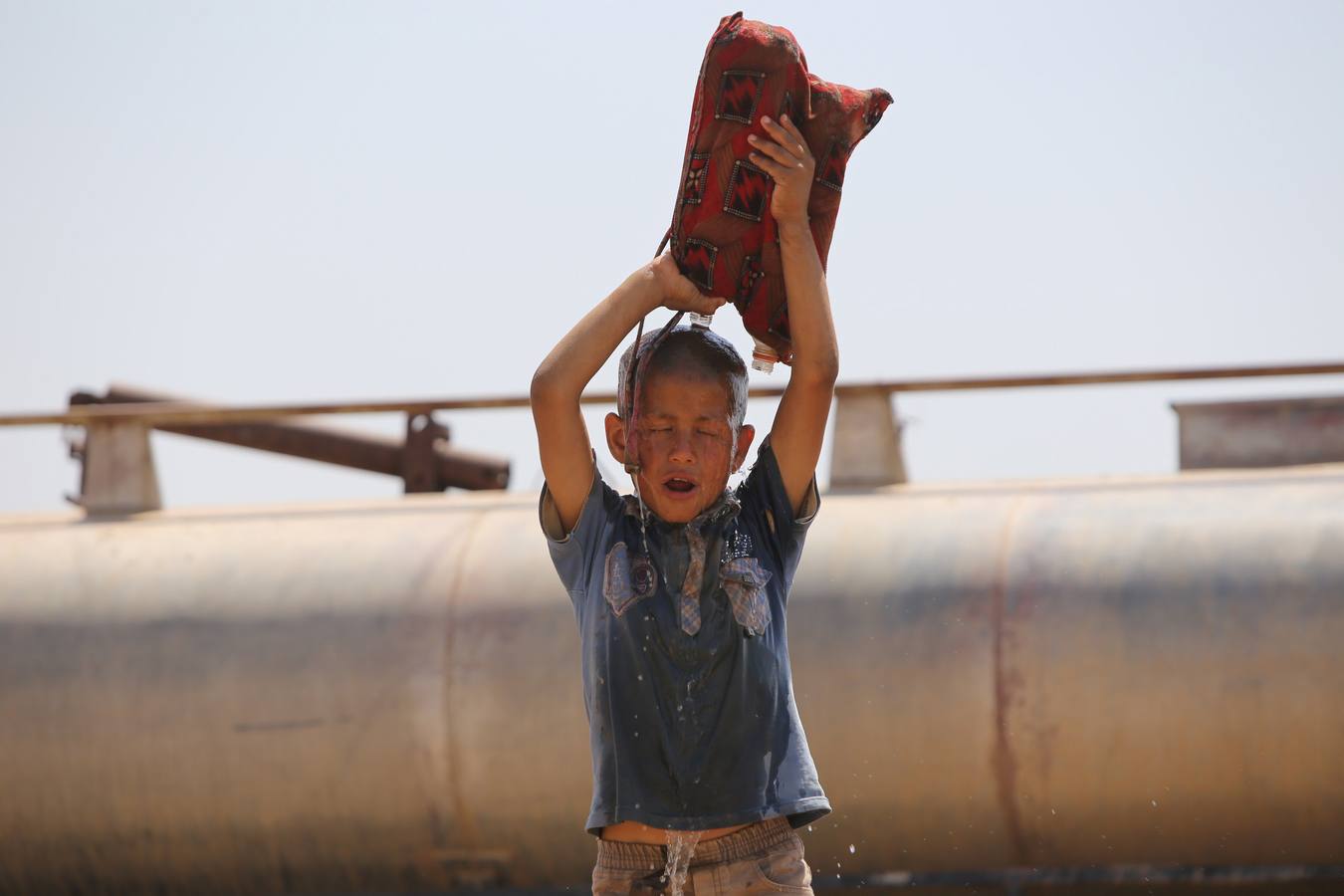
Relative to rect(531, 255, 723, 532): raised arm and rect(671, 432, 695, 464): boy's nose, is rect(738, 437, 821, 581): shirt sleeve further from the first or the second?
rect(531, 255, 723, 532): raised arm

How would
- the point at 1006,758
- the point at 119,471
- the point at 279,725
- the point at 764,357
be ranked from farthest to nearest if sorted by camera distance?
the point at 119,471 → the point at 279,725 → the point at 1006,758 → the point at 764,357

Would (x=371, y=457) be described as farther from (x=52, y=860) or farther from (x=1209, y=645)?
(x=1209, y=645)

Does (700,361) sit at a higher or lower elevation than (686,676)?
higher

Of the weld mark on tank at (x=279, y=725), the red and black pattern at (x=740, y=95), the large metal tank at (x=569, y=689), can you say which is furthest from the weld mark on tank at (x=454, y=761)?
the red and black pattern at (x=740, y=95)

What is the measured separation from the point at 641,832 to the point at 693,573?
47 cm

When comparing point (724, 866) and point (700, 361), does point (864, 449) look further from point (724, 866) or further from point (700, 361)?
point (724, 866)

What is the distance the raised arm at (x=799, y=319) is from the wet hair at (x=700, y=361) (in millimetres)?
93

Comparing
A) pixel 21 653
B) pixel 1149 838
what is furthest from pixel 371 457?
pixel 1149 838

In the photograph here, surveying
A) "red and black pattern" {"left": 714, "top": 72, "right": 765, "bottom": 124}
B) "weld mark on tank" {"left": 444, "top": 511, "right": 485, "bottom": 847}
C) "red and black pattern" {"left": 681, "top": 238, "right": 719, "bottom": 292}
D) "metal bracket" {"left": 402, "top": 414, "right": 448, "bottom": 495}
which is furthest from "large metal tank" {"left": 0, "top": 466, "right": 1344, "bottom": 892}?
"red and black pattern" {"left": 714, "top": 72, "right": 765, "bottom": 124}

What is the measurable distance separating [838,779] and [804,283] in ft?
9.45

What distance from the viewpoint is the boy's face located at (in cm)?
298

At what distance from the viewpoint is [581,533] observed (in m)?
3.06

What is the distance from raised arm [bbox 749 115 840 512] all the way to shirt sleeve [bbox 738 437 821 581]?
0.05 feet

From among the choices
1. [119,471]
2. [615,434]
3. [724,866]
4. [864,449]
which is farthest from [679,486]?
[119,471]
